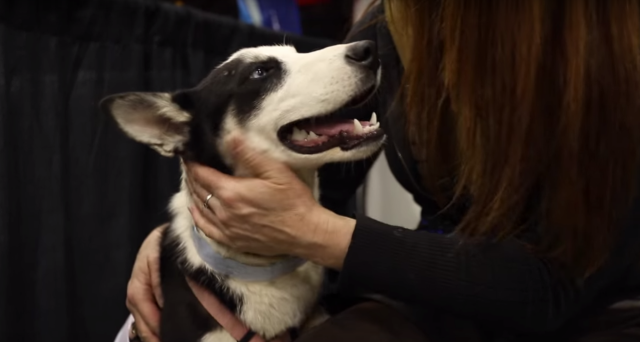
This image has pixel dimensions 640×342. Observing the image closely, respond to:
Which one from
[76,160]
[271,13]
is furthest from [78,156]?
[271,13]

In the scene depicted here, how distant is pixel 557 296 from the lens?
91cm

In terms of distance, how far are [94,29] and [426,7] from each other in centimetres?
73

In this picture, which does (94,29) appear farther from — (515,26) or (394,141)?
(515,26)

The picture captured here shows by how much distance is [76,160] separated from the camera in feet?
4.38

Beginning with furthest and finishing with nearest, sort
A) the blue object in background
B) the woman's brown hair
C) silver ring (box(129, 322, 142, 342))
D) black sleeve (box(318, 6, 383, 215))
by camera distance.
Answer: the blue object in background
black sleeve (box(318, 6, 383, 215))
silver ring (box(129, 322, 142, 342))
the woman's brown hair

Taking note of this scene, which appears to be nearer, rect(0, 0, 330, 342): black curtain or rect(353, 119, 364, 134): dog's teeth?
rect(353, 119, 364, 134): dog's teeth

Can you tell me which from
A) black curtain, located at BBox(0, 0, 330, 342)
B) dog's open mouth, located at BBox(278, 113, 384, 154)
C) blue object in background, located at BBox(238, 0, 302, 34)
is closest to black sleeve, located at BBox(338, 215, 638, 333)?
dog's open mouth, located at BBox(278, 113, 384, 154)

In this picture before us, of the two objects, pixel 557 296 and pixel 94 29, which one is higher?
pixel 94 29

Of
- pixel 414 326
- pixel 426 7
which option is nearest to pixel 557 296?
pixel 414 326

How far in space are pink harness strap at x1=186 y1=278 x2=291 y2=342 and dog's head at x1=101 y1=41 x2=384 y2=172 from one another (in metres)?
0.22

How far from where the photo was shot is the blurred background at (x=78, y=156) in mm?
1195

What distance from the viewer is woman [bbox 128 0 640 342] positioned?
33.9 inches

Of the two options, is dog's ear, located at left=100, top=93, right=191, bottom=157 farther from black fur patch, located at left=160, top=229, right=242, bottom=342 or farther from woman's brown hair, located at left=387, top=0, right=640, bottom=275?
woman's brown hair, located at left=387, top=0, right=640, bottom=275

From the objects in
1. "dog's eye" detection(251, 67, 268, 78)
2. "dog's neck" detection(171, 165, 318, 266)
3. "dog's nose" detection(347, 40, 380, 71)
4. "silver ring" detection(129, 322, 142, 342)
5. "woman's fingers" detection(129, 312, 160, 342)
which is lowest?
"silver ring" detection(129, 322, 142, 342)
